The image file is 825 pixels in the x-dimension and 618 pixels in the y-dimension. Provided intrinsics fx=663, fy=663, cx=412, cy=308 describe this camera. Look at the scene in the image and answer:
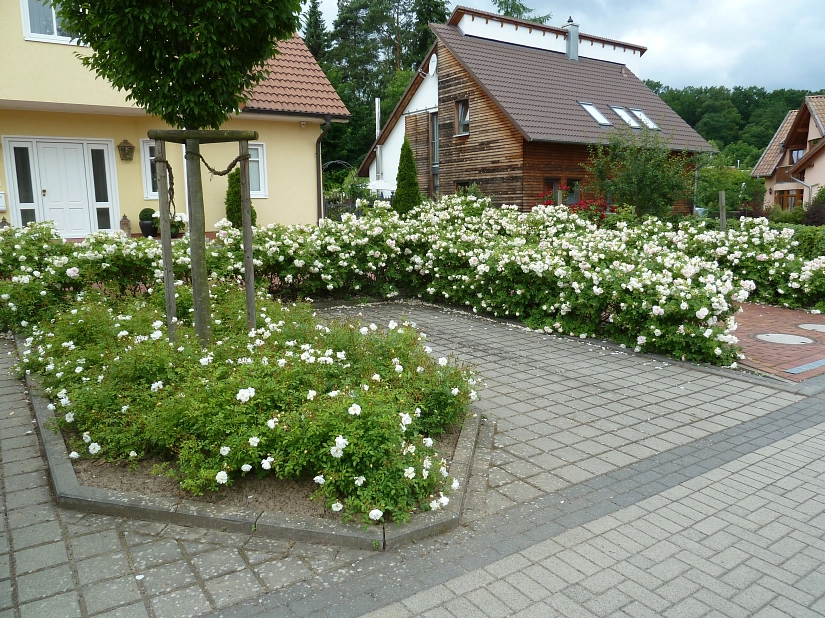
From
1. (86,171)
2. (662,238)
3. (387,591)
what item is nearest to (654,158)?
(662,238)

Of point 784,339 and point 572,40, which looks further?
point 572,40

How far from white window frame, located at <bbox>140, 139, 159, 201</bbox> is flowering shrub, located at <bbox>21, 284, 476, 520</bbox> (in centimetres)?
965

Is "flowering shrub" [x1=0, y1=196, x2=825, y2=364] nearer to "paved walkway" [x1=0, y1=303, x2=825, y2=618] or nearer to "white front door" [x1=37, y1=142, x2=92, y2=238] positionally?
"paved walkway" [x1=0, y1=303, x2=825, y2=618]

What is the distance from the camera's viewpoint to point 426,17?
49812 mm

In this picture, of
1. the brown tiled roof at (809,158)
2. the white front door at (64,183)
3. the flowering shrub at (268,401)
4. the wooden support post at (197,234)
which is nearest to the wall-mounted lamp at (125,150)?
the white front door at (64,183)

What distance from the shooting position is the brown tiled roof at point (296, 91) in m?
16.1

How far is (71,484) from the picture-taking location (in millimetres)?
4129

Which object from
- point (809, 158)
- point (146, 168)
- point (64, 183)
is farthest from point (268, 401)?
point (809, 158)

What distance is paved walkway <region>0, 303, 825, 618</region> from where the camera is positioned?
10.5ft

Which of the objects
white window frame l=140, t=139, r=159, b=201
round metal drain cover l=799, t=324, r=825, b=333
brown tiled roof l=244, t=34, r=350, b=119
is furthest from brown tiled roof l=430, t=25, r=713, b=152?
round metal drain cover l=799, t=324, r=825, b=333

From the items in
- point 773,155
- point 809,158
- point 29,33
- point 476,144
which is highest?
point 29,33

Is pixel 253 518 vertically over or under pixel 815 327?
over

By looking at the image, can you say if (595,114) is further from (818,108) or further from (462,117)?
(818,108)

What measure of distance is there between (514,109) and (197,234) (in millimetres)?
21134
